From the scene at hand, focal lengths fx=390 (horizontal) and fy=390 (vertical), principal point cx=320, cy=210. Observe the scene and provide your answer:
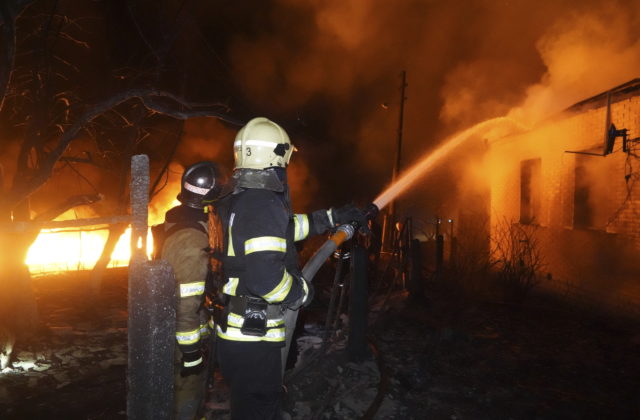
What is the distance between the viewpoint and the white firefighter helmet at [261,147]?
105 inches

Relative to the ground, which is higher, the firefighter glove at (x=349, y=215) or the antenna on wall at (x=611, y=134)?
the antenna on wall at (x=611, y=134)

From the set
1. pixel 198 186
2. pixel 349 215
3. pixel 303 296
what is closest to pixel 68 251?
pixel 198 186

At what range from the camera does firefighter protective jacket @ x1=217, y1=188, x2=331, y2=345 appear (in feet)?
7.45

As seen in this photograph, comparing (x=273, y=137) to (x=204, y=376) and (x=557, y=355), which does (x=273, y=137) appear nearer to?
(x=204, y=376)

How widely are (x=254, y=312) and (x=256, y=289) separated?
22 cm

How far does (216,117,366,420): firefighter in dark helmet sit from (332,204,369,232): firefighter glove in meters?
0.50

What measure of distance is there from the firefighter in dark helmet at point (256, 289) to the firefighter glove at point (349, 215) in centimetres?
50

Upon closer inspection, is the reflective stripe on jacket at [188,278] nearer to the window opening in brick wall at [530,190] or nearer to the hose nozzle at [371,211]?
the hose nozzle at [371,211]

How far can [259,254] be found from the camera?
226cm

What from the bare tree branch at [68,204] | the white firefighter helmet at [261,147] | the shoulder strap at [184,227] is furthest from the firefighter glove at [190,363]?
the bare tree branch at [68,204]

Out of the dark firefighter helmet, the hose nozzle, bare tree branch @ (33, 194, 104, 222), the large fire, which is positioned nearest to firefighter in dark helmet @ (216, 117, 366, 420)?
the dark firefighter helmet

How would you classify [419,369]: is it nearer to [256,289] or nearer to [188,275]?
[188,275]

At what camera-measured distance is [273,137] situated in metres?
2.71

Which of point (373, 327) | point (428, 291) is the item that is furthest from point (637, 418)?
point (428, 291)
